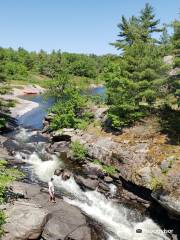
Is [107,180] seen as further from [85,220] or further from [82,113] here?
[82,113]

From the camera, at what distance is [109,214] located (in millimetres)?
29234

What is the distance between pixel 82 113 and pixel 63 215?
82.9ft

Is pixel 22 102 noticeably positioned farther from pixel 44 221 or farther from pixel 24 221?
pixel 24 221

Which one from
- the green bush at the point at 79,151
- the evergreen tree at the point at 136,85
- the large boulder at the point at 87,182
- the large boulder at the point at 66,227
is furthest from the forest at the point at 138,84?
the large boulder at the point at 66,227

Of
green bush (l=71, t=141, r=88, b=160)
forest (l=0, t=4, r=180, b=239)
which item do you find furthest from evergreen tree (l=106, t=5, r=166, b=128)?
green bush (l=71, t=141, r=88, b=160)

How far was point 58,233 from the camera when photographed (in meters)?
24.1

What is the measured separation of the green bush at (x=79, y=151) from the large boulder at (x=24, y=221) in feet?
45.8

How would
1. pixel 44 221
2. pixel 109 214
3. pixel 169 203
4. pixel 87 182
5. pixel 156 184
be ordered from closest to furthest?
1. pixel 44 221
2. pixel 169 203
3. pixel 156 184
4. pixel 109 214
5. pixel 87 182

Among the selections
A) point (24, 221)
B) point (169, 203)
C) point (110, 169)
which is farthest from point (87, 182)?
point (24, 221)

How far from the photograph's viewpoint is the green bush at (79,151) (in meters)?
39.4

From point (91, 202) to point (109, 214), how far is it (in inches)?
104

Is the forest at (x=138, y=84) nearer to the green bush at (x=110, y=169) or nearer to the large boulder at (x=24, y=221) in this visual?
the green bush at (x=110, y=169)

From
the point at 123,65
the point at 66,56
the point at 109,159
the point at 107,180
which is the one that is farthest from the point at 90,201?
the point at 66,56

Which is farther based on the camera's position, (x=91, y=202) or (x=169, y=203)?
(x=91, y=202)
